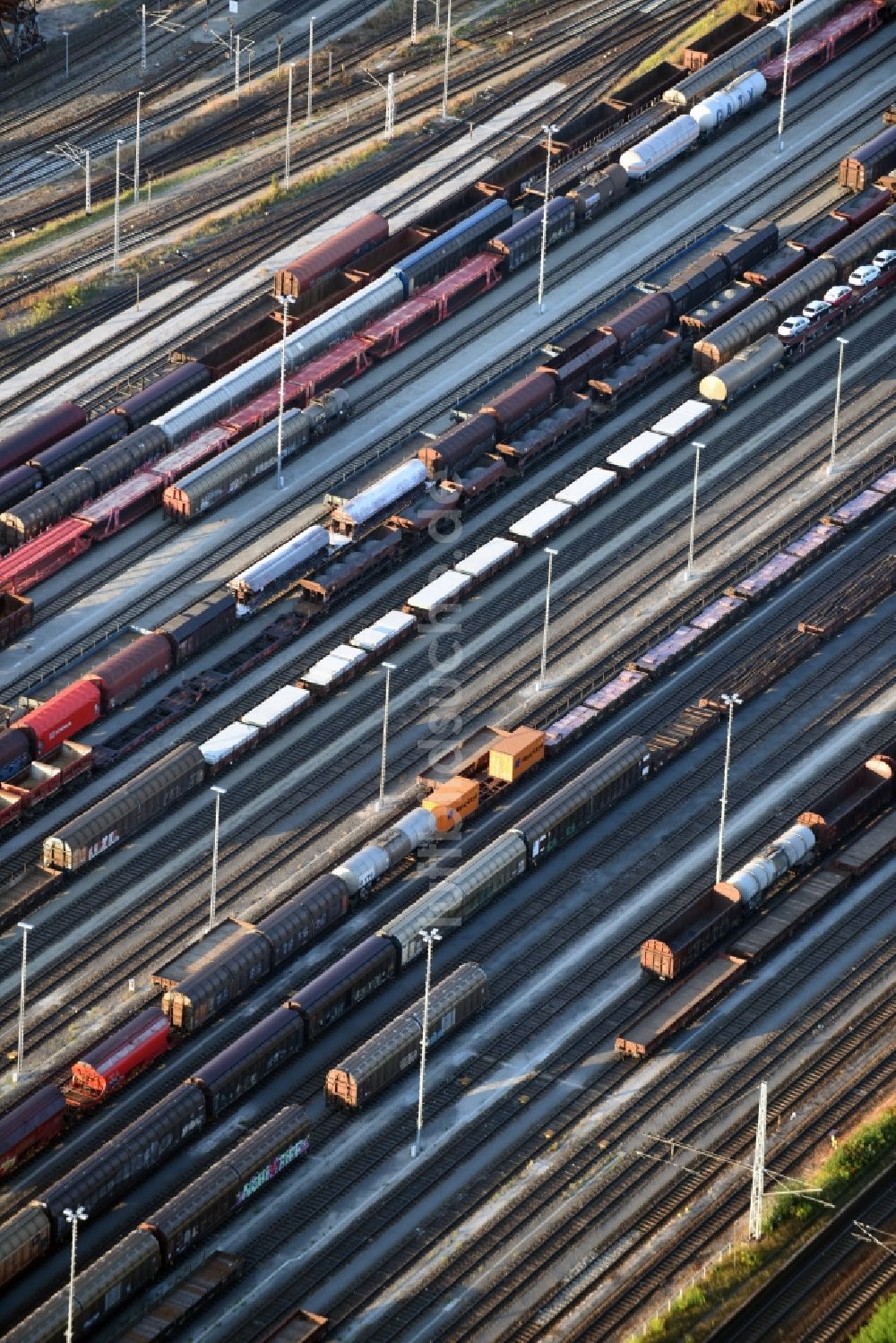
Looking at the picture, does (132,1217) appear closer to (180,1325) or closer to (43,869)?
(180,1325)

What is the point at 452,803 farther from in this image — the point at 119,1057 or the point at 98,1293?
the point at 98,1293

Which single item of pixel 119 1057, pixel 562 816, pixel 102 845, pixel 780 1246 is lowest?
pixel 780 1246

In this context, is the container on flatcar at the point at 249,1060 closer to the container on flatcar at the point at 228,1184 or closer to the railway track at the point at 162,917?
the container on flatcar at the point at 228,1184

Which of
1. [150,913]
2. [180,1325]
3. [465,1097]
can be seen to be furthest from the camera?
[150,913]

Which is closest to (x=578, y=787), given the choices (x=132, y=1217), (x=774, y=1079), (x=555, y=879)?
(x=555, y=879)

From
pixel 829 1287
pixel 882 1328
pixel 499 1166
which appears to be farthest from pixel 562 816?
pixel 882 1328

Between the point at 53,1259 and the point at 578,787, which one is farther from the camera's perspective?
the point at 578,787

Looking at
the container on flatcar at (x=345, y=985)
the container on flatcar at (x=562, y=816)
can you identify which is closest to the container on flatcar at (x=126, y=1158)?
the container on flatcar at (x=345, y=985)
